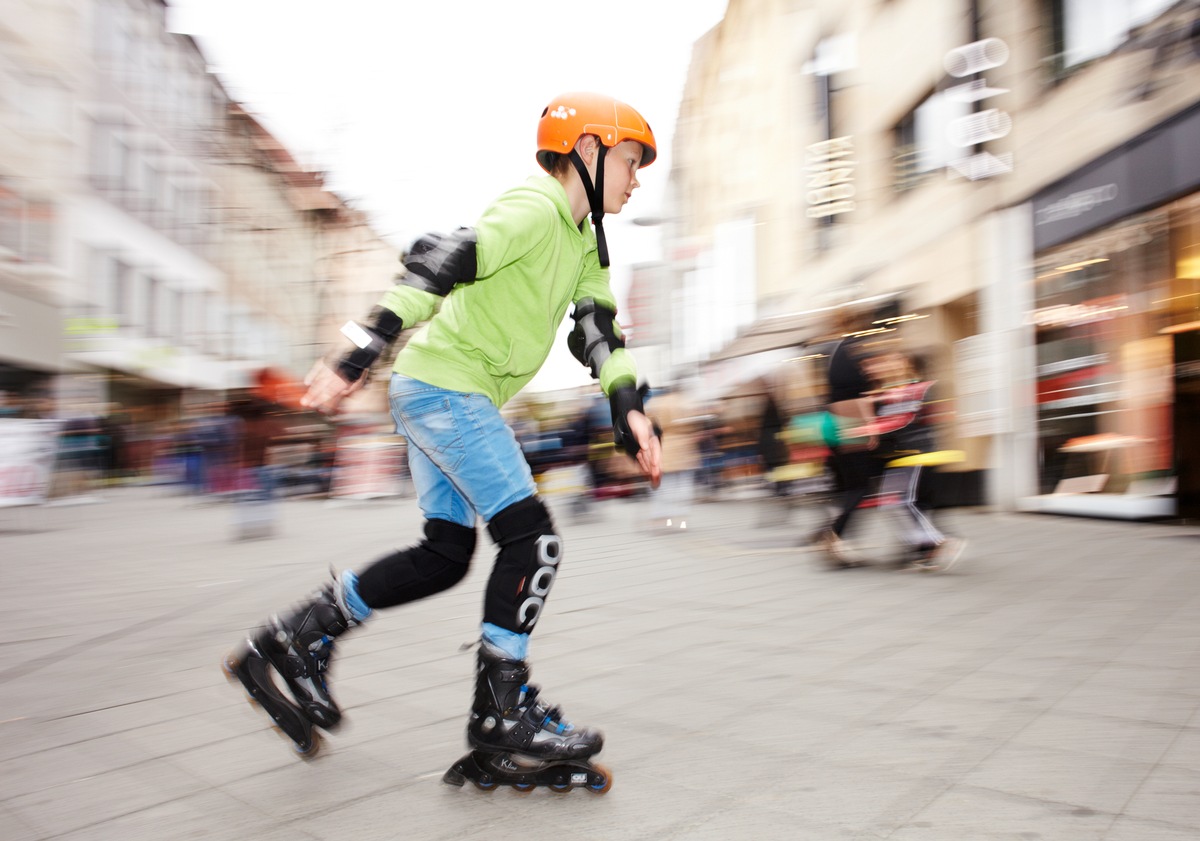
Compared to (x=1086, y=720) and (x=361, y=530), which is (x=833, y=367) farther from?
(x=361, y=530)

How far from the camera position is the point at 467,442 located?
2.48 metres

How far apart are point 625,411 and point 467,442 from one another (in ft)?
1.35

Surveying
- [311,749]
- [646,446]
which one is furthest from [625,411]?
[311,749]

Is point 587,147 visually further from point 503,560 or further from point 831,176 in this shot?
point 831,176

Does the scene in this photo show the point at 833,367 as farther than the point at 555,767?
Yes

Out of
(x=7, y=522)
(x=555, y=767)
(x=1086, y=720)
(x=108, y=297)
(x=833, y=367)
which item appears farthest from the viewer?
(x=108, y=297)

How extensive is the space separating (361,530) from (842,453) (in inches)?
252

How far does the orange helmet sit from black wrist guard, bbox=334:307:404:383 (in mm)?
696

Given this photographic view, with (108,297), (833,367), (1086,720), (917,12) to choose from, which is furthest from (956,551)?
(108,297)

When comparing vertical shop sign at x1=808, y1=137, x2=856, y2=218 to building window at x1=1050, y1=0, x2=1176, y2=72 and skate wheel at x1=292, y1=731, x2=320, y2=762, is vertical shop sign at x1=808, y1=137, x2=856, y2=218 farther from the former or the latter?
skate wheel at x1=292, y1=731, x2=320, y2=762

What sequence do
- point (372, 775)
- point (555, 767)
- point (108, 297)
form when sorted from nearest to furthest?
point (555, 767), point (372, 775), point (108, 297)

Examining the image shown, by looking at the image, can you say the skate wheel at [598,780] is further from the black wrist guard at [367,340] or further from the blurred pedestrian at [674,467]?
the blurred pedestrian at [674,467]

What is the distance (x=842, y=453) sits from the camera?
6.93 metres

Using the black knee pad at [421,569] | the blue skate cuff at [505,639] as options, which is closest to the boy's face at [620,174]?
the black knee pad at [421,569]
